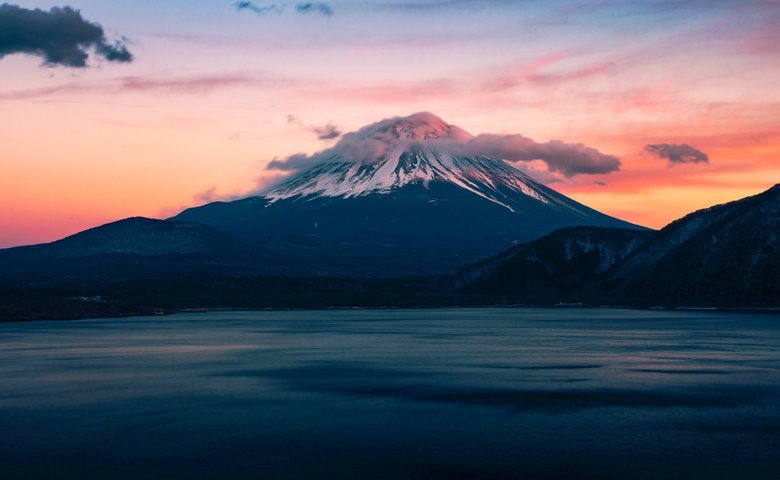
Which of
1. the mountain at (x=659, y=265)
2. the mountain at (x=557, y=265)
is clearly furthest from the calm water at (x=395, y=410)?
the mountain at (x=557, y=265)

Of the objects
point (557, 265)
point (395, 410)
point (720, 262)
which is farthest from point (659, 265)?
point (395, 410)

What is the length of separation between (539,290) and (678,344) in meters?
88.8

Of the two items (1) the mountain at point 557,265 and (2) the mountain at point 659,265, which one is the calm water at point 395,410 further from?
(1) the mountain at point 557,265

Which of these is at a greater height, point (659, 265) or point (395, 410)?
point (659, 265)

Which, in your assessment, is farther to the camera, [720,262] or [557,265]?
[557,265]

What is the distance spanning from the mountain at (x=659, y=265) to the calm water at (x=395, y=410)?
5001cm

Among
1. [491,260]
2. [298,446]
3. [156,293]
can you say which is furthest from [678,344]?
[156,293]

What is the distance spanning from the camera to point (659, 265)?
118188 mm

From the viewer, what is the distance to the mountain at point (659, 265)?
102000 millimetres

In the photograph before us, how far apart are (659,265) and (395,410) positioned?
321 feet

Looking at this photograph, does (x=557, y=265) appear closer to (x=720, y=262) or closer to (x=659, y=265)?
(x=659, y=265)

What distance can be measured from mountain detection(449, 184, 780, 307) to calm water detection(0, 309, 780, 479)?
50007 mm

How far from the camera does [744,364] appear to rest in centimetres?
4269

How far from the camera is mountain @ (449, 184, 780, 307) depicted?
10200 cm
